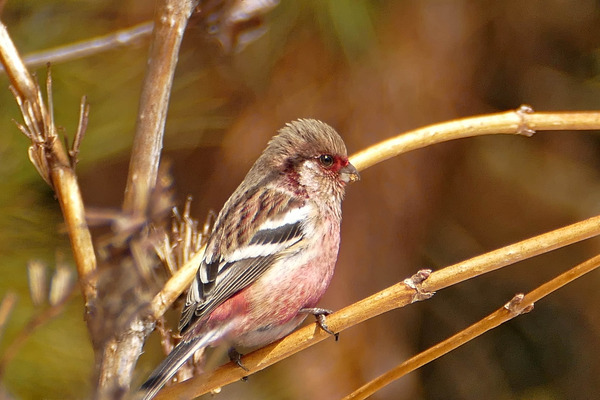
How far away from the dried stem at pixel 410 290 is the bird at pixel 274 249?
0.24m

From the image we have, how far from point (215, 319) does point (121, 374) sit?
60 centimetres

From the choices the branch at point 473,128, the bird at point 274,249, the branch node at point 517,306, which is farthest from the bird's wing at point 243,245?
the branch node at point 517,306

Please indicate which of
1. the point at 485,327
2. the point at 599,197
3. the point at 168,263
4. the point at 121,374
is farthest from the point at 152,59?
the point at 599,197

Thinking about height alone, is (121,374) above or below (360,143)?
below

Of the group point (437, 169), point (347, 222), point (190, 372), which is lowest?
point (190, 372)

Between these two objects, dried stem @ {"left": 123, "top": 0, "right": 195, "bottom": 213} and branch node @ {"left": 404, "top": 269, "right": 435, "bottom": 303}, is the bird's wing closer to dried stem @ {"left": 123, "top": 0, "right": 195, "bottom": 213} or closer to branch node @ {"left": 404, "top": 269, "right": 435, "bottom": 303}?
dried stem @ {"left": 123, "top": 0, "right": 195, "bottom": 213}

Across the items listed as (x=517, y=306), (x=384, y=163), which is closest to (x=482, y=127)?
(x=517, y=306)

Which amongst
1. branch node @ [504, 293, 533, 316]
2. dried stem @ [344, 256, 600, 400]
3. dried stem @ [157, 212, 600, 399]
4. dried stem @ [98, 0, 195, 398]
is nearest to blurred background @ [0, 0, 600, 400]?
dried stem @ [98, 0, 195, 398]

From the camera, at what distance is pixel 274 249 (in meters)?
2.47

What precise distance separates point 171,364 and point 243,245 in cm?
60

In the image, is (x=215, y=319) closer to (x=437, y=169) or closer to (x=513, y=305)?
(x=513, y=305)

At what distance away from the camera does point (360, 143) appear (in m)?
3.60

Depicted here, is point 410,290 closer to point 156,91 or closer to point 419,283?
point 419,283

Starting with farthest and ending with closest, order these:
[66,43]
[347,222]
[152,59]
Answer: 1. [347,222]
2. [66,43]
3. [152,59]
